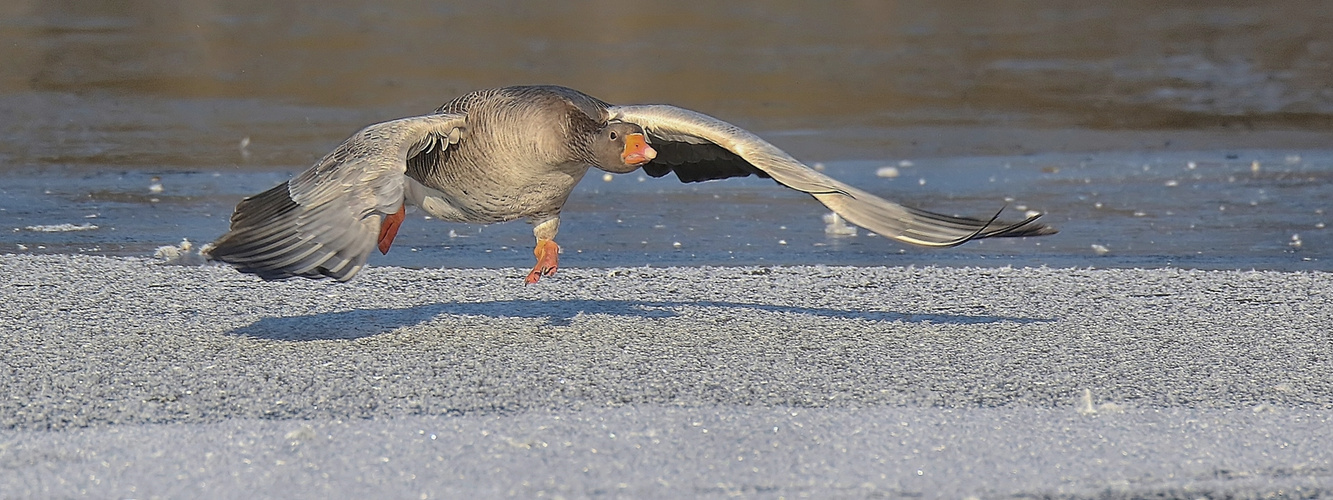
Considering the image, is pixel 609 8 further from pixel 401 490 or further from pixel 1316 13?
pixel 401 490

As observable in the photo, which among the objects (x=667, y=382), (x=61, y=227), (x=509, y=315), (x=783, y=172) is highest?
(x=783, y=172)

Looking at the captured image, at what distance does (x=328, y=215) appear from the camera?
5.25m

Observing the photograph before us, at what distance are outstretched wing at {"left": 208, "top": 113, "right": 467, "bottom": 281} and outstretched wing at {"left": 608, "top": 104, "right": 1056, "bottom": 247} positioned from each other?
104cm

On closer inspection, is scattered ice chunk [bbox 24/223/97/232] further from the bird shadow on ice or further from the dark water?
the bird shadow on ice

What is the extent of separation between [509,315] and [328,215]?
155cm

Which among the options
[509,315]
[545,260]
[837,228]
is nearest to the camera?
[545,260]

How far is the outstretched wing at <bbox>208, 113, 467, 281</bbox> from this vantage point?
5156 millimetres

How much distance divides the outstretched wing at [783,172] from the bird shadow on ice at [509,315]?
0.61 metres

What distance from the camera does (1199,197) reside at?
1003cm

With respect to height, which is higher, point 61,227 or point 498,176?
point 498,176

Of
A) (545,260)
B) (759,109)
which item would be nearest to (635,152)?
(545,260)

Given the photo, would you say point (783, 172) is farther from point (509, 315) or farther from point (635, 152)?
point (509, 315)

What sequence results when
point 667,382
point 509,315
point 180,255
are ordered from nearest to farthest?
point 667,382 → point 509,315 → point 180,255

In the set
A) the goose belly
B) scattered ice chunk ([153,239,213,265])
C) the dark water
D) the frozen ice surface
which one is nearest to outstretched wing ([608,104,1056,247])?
the goose belly
